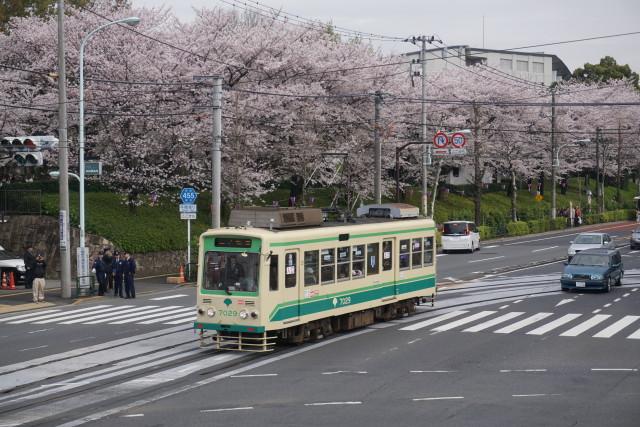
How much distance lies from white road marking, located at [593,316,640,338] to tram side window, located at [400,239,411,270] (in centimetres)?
563

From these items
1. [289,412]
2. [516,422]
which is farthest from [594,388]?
[289,412]

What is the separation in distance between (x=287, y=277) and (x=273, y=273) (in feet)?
1.74

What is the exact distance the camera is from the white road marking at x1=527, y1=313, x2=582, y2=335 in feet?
82.1

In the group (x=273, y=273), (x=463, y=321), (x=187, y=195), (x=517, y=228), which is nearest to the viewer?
(x=273, y=273)

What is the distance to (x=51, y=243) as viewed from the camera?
40.1m

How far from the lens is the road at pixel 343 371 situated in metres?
15.2

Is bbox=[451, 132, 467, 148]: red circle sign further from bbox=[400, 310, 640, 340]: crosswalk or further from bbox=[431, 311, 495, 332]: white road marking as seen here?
bbox=[431, 311, 495, 332]: white road marking

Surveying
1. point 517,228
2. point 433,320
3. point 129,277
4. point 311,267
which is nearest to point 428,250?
point 433,320

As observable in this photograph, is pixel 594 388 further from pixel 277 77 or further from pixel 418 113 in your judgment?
pixel 418 113

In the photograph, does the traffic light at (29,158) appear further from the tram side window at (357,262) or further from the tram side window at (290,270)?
the tram side window at (357,262)

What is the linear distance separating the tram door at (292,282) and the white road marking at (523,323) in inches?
239

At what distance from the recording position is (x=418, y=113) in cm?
6975

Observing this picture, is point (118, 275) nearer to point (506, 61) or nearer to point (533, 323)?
point (533, 323)

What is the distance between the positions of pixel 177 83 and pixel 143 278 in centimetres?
961
